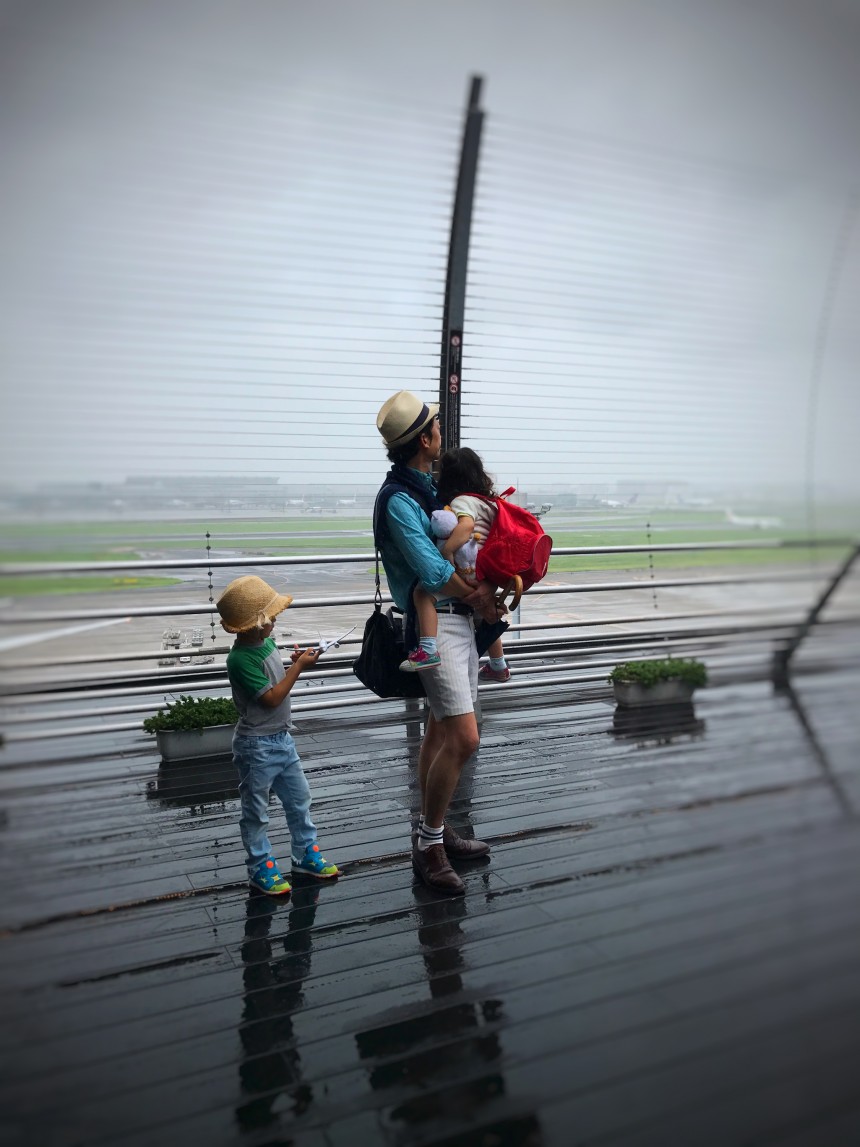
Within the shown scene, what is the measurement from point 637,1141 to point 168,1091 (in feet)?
3.21

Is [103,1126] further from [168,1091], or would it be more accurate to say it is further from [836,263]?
[836,263]

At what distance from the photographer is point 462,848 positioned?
3.14 meters

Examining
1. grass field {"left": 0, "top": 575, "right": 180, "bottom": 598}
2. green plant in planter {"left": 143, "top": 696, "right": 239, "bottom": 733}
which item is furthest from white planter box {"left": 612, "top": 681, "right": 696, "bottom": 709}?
grass field {"left": 0, "top": 575, "right": 180, "bottom": 598}

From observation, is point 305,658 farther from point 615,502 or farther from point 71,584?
point 615,502

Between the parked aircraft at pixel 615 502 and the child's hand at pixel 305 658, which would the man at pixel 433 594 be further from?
the parked aircraft at pixel 615 502

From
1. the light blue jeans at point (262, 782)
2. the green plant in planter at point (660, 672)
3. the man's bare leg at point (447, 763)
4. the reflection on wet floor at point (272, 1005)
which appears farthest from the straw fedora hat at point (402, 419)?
the green plant in planter at point (660, 672)

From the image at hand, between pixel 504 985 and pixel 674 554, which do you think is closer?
pixel 504 985

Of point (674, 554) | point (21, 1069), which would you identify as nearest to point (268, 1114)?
point (21, 1069)

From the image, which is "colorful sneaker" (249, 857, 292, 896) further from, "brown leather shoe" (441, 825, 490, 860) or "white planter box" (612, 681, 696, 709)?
"white planter box" (612, 681, 696, 709)

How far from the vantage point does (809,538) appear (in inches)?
247

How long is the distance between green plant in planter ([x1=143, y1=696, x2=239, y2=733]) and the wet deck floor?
48 centimetres

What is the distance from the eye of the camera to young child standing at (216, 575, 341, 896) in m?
2.88

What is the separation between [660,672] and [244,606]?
3.22 m

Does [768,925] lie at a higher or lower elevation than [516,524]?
lower
